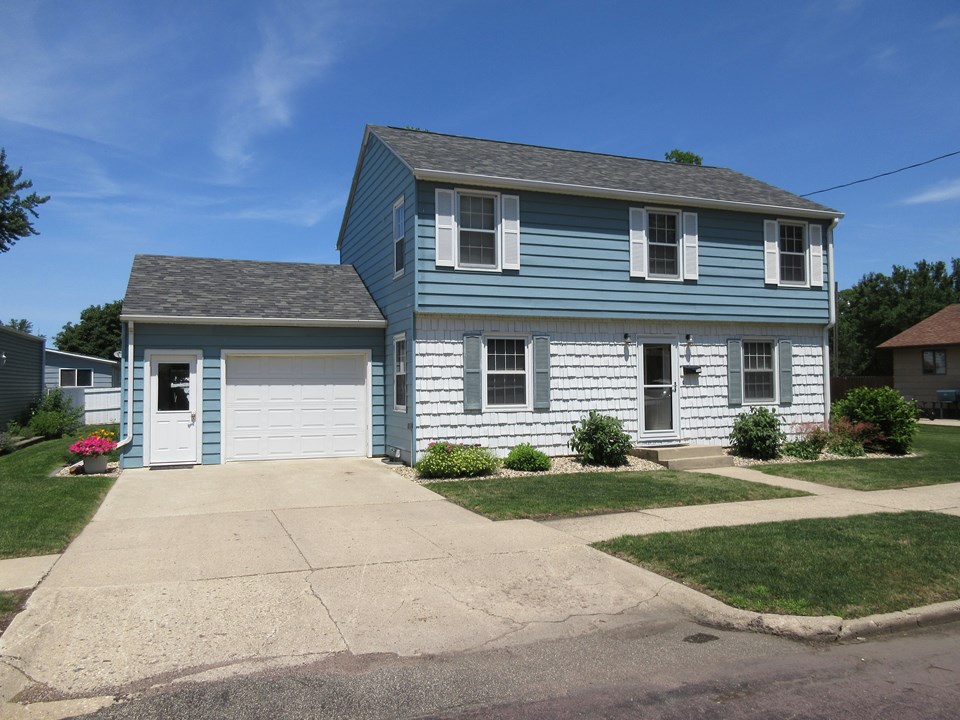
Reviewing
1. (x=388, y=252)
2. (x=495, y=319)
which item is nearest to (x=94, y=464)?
(x=388, y=252)

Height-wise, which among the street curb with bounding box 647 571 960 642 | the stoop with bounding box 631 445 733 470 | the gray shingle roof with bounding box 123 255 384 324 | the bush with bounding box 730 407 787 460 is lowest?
the street curb with bounding box 647 571 960 642

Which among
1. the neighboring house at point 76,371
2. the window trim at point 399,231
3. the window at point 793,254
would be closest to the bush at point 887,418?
the window at point 793,254

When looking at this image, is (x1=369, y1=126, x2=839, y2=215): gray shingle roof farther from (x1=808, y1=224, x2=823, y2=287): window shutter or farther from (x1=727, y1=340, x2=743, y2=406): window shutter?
(x1=727, y1=340, x2=743, y2=406): window shutter

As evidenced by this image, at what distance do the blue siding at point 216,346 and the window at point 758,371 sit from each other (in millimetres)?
8117

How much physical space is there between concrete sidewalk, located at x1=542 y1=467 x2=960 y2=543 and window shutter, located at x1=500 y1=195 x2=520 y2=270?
20.3 ft

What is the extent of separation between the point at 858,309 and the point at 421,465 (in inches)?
1616

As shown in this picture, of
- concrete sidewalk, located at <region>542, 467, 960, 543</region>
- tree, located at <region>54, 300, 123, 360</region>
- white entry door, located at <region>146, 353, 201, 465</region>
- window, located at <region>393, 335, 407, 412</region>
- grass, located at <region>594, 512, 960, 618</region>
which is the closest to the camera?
grass, located at <region>594, 512, 960, 618</region>

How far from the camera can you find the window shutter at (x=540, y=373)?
1490 centimetres

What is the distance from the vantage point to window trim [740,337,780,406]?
16672 mm

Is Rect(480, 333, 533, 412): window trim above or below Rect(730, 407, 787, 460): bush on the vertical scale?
above

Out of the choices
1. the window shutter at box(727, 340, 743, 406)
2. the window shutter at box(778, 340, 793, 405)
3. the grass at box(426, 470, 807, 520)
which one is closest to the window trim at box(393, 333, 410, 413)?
the grass at box(426, 470, 807, 520)

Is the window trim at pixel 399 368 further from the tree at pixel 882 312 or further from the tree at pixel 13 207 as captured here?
the tree at pixel 882 312

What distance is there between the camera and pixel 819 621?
18.4ft

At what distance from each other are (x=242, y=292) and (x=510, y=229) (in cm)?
569
